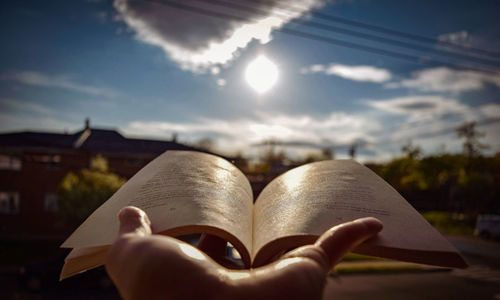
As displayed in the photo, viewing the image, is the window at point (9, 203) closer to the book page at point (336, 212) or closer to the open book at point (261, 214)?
the open book at point (261, 214)

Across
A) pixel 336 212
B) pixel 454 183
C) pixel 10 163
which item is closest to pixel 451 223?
pixel 454 183

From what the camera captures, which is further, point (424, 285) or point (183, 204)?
point (424, 285)

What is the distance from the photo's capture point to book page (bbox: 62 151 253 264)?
70 centimetres

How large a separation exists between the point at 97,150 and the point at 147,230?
1559cm

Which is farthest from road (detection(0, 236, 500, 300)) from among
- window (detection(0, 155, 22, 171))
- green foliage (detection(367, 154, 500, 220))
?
green foliage (detection(367, 154, 500, 220))

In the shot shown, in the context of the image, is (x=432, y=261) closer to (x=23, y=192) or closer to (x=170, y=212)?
(x=170, y=212)

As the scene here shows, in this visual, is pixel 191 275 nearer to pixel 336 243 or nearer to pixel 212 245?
pixel 336 243

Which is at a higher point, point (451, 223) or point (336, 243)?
point (336, 243)

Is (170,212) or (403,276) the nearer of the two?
(170,212)

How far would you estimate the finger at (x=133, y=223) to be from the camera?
588mm

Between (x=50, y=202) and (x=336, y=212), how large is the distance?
1978 cm

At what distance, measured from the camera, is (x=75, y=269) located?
75cm

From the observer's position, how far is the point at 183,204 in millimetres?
756

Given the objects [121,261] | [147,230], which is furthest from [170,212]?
[121,261]
